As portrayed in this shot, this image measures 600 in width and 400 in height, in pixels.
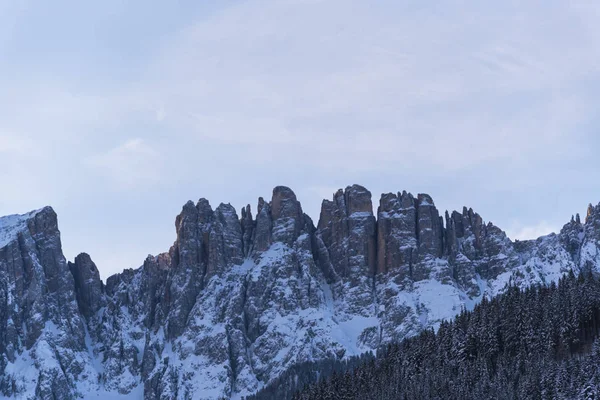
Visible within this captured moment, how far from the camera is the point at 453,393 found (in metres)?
199

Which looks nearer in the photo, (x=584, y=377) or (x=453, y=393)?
(x=584, y=377)

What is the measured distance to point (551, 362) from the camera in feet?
633

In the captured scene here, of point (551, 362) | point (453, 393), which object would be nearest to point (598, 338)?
point (551, 362)

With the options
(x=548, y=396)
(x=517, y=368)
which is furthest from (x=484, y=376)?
(x=548, y=396)

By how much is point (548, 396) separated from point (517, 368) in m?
16.5

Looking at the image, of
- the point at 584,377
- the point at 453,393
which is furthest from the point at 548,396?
the point at 453,393

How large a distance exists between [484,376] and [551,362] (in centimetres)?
1189

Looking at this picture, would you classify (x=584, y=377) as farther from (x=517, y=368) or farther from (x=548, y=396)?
(x=517, y=368)

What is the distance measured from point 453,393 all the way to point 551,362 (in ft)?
55.4

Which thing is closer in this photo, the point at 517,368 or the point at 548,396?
the point at 548,396

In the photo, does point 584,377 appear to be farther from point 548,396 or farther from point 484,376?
point 484,376

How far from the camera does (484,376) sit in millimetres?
199125

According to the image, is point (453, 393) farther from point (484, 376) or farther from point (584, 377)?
point (584, 377)

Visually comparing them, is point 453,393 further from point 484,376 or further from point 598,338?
point 598,338
